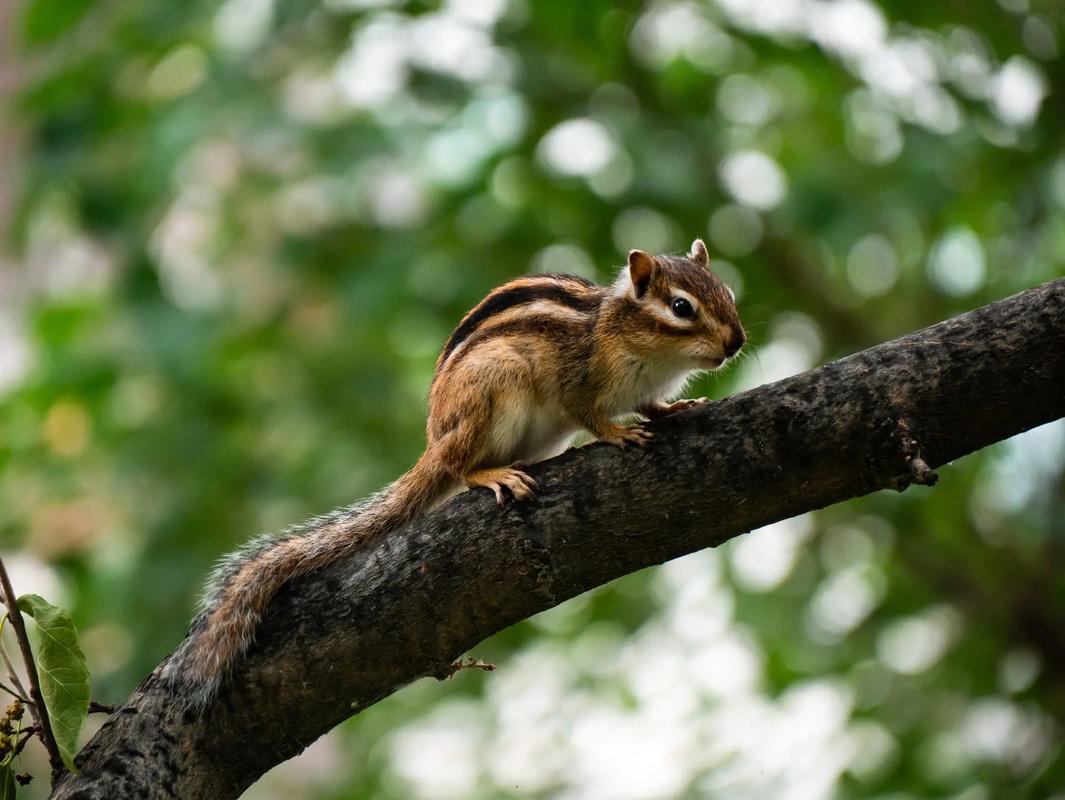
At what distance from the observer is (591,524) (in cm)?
251

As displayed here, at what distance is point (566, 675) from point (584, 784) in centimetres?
64

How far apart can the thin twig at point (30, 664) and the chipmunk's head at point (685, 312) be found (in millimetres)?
1991

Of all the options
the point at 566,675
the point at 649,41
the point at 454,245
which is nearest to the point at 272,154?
the point at 454,245

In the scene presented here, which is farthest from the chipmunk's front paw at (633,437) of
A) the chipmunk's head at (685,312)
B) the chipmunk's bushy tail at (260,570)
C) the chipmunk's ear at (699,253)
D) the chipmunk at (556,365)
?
the chipmunk's ear at (699,253)

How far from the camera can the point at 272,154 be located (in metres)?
5.78

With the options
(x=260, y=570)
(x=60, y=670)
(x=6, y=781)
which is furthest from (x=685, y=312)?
(x=6, y=781)

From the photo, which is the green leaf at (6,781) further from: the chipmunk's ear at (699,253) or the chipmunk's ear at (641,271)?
the chipmunk's ear at (699,253)

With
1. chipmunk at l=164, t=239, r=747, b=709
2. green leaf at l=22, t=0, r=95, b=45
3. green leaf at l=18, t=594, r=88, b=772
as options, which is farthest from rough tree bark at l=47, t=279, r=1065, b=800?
green leaf at l=22, t=0, r=95, b=45

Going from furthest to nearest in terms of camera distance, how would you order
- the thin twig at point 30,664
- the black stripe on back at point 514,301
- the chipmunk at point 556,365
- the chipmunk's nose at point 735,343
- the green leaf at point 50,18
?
the green leaf at point 50,18 → the black stripe on back at point 514,301 → the chipmunk's nose at point 735,343 → the chipmunk at point 556,365 → the thin twig at point 30,664

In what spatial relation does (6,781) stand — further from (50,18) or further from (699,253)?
(50,18)

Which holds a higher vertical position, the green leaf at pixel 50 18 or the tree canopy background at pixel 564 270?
the green leaf at pixel 50 18

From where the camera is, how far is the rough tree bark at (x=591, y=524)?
237 centimetres

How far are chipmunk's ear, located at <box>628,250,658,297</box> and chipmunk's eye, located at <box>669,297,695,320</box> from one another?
0.41 feet

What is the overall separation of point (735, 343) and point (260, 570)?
1592mm
